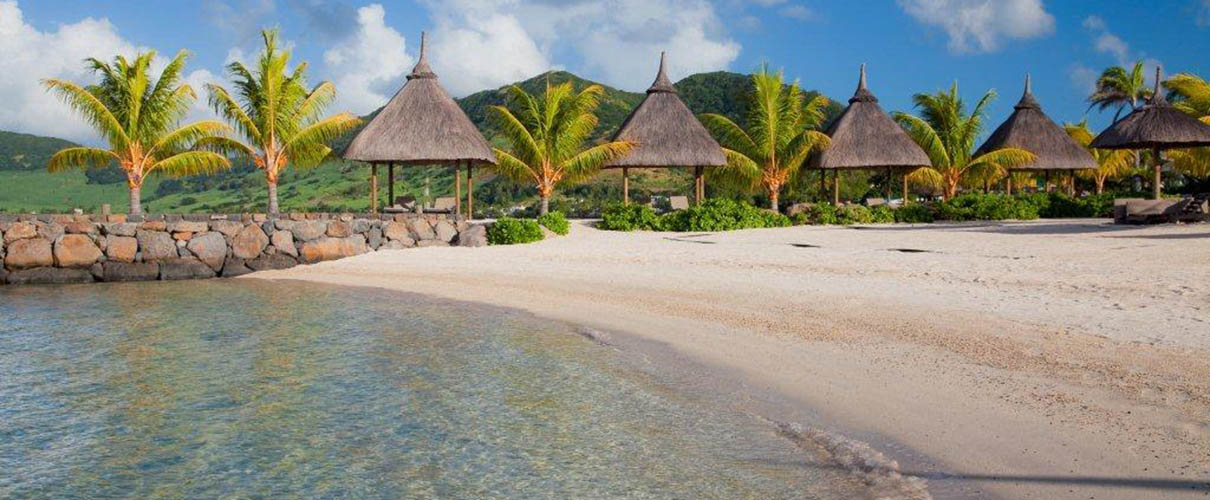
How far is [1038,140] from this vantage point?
104ft

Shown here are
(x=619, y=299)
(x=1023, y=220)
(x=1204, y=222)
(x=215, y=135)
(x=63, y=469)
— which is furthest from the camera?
(x=1023, y=220)

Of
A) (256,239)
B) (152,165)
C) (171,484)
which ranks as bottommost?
(171,484)

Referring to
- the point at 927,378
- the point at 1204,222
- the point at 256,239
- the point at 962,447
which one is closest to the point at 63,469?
the point at 962,447

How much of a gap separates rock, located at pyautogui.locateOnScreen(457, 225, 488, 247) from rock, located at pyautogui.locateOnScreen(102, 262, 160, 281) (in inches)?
236

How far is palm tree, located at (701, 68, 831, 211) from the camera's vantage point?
2553 centimetres

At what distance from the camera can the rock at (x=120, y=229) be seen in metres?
17.7

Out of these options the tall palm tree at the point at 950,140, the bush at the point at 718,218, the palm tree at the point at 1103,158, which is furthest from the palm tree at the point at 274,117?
the palm tree at the point at 1103,158

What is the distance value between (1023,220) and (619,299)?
18424 millimetres

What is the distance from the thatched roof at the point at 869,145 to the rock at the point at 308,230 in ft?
50.7

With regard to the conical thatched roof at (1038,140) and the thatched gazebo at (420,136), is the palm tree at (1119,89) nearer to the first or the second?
the conical thatched roof at (1038,140)

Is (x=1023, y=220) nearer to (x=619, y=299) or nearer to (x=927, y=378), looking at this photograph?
(x=619, y=299)

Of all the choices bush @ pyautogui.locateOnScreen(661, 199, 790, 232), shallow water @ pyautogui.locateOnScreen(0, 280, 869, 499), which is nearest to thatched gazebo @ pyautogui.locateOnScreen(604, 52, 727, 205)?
bush @ pyautogui.locateOnScreen(661, 199, 790, 232)

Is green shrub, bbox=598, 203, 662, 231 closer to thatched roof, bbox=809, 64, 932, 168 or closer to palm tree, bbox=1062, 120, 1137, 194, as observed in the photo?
thatched roof, bbox=809, 64, 932, 168

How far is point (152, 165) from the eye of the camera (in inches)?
898
